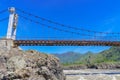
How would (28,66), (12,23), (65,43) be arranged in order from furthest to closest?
(65,43), (12,23), (28,66)

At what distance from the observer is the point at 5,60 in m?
35.8

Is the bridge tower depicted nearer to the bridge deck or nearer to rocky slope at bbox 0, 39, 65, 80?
the bridge deck

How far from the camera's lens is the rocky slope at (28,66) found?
109 ft

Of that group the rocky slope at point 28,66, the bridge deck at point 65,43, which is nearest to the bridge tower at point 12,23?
the bridge deck at point 65,43

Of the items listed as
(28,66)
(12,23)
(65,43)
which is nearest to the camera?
(28,66)

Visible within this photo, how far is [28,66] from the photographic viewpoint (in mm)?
34094

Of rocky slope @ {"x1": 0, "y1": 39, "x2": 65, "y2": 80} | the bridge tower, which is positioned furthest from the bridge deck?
rocky slope @ {"x1": 0, "y1": 39, "x2": 65, "y2": 80}

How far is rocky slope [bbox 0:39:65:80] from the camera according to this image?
3309 cm

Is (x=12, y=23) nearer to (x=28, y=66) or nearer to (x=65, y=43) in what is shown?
(x=65, y=43)

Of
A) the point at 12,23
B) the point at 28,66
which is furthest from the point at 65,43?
the point at 28,66

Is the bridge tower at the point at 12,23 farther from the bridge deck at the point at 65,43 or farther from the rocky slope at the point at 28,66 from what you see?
the rocky slope at the point at 28,66

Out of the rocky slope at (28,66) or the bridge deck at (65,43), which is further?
the bridge deck at (65,43)

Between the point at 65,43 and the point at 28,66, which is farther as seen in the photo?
the point at 65,43

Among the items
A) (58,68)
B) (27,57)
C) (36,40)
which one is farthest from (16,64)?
(36,40)
